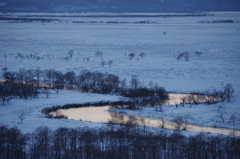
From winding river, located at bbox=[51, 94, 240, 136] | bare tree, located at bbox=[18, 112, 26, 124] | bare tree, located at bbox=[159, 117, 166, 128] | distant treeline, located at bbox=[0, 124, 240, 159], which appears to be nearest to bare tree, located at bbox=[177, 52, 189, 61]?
winding river, located at bbox=[51, 94, 240, 136]

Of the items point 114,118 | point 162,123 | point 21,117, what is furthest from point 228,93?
point 21,117

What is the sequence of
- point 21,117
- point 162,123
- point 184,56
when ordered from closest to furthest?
1. point 162,123
2. point 21,117
3. point 184,56

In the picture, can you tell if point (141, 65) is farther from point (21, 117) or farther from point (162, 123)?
point (21, 117)

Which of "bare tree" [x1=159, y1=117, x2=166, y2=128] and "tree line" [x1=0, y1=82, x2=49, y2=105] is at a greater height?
"tree line" [x1=0, y1=82, x2=49, y2=105]

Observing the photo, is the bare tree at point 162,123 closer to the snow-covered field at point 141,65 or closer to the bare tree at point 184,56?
the snow-covered field at point 141,65

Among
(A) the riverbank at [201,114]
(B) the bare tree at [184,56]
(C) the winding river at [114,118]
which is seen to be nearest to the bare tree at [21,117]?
(C) the winding river at [114,118]

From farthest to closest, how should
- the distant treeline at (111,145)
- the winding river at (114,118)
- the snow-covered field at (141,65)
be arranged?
the snow-covered field at (141,65) < the winding river at (114,118) < the distant treeline at (111,145)

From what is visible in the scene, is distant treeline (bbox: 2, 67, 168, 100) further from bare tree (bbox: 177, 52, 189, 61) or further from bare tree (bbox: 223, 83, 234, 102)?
bare tree (bbox: 177, 52, 189, 61)
